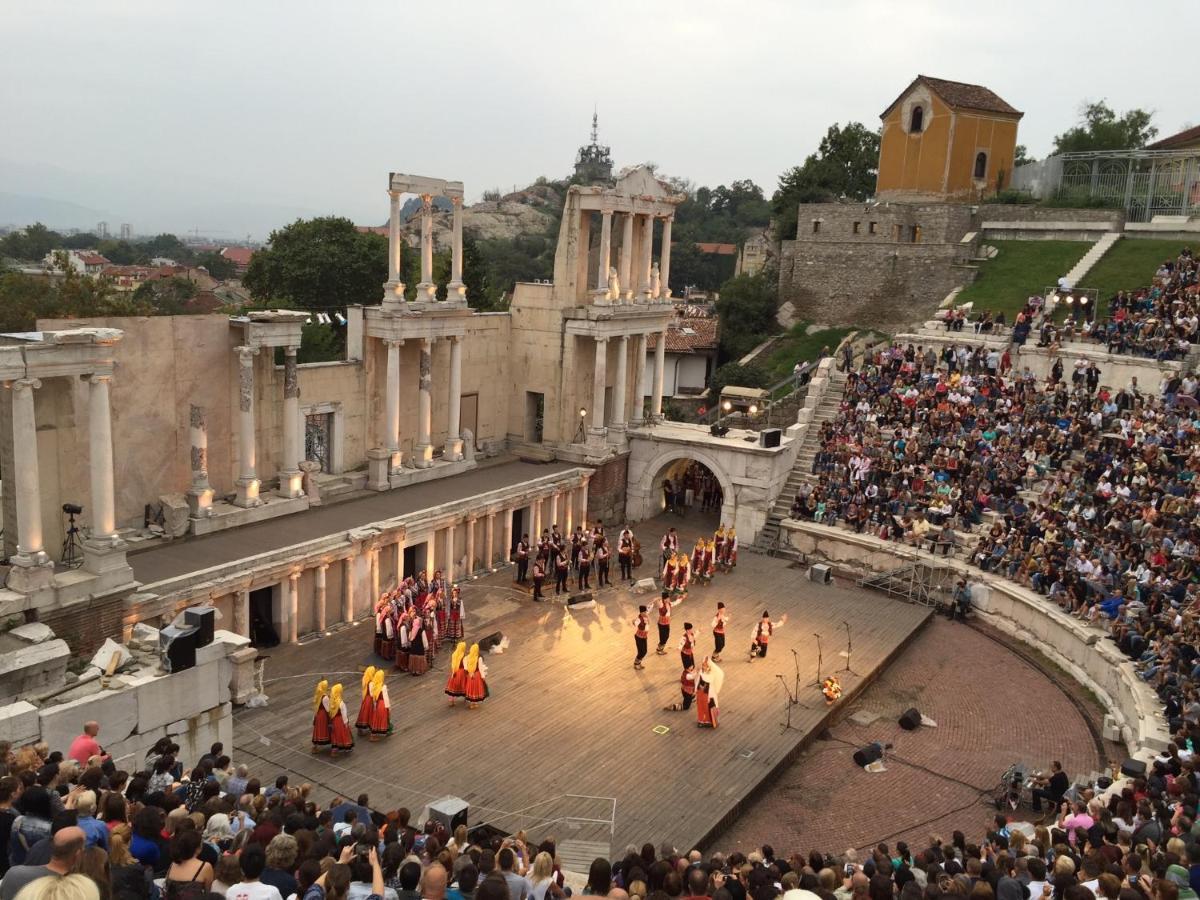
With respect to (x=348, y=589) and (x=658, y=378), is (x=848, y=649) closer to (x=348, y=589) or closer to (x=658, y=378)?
(x=348, y=589)

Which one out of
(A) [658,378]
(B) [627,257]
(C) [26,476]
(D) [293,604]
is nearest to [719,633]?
(D) [293,604]

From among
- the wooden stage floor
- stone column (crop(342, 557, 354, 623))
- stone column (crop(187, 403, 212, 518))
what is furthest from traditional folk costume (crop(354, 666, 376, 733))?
stone column (crop(187, 403, 212, 518))

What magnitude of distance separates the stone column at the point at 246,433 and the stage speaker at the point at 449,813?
41.1 ft

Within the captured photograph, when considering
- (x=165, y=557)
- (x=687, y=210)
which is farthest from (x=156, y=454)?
(x=687, y=210)

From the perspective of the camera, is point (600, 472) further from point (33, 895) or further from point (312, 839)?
point (33, 895)

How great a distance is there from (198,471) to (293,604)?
396cm

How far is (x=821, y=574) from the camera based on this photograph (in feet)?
97.4

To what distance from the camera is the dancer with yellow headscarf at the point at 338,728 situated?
17.8 metres

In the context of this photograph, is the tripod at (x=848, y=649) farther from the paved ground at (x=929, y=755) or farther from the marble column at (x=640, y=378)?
the marble column at (x=640, y=378)

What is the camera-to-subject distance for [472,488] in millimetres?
29734

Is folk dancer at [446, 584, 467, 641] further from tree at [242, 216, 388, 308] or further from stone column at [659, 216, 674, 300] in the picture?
tree at [242, 216, 388, 308]

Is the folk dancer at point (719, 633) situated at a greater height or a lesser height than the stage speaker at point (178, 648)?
lesser

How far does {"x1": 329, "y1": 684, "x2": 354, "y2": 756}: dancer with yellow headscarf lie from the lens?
17750mm

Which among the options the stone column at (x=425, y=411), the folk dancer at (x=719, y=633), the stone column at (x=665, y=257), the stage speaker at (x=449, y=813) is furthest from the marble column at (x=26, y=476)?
the stone column at (x=665, y=257)
